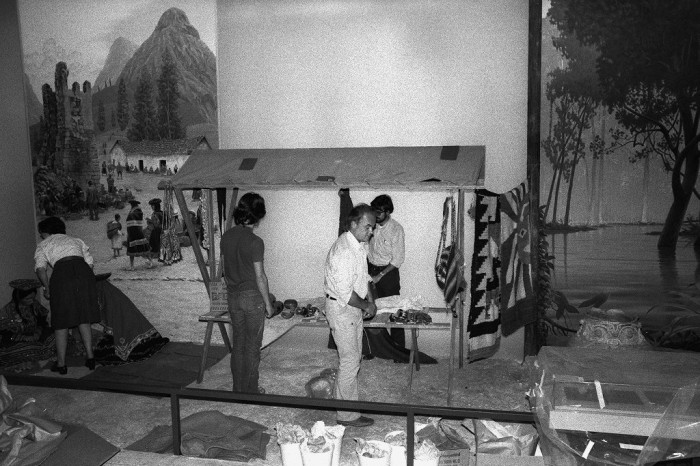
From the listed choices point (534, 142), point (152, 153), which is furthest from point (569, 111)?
point (152, 153)

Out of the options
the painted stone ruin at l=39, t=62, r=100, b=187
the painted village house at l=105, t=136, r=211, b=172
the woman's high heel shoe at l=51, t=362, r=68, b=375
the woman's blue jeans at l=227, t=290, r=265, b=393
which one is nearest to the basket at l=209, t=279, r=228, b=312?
the woman's blue jeans at l=227, t=290, r=265, b=393

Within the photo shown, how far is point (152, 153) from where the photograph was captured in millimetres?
7539

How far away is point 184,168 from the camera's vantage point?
239 inches

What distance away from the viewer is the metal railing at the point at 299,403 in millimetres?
2670

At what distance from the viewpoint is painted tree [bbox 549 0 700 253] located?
5688 millimetres

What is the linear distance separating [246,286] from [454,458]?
243cm

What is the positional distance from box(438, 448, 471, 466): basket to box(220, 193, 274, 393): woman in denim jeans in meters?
2.29

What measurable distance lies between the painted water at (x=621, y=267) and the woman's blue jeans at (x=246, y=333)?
3.43 metres

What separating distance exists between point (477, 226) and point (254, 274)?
2546mm

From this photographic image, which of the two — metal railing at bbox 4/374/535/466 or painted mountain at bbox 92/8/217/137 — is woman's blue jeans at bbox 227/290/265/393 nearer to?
metal railing at bbox 4/374/535/466

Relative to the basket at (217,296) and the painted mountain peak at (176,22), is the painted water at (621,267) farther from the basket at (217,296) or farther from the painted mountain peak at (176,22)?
the painted mountain peak at (176,22)

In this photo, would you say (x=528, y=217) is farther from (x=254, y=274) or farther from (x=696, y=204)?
(x=254, y=274)

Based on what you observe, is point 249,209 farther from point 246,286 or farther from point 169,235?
point 169,235

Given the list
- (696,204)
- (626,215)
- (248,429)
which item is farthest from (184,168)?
(696,204)
